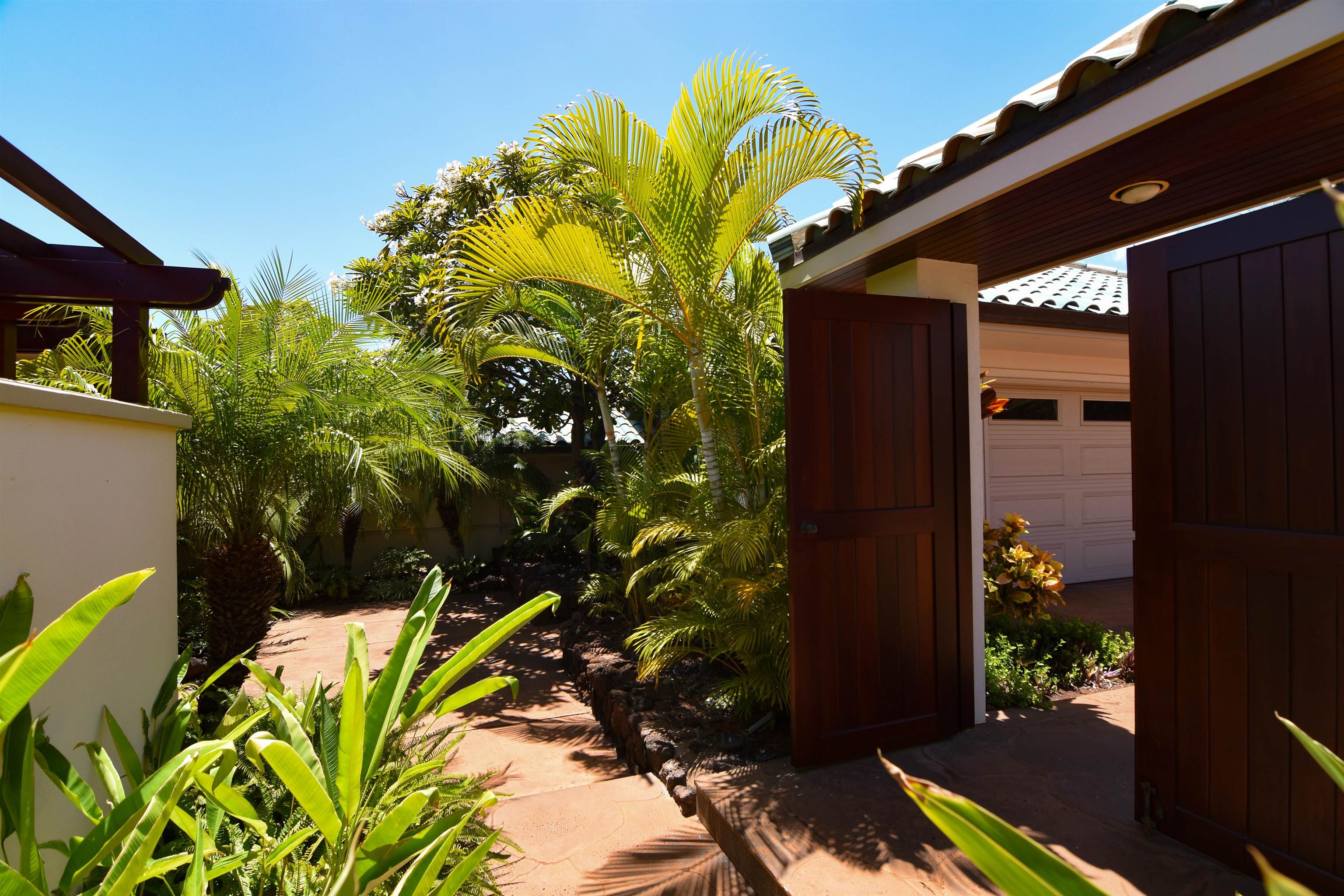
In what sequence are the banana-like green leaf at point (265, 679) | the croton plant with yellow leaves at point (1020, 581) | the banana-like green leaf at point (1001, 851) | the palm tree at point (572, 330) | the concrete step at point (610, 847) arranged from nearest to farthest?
the banana-like green leaf at point (1001, 851), the banana-like green leaf at point (265, 679), the concrete step at point (610, 847), the croton plant with yellow leaves at point (1020, 581), the palm tree at point (572, 330)

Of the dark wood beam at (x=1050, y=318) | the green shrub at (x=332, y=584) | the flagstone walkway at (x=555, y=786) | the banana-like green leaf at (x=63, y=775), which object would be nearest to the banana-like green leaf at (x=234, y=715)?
the banana-like green leaf at (x=63, y=775)

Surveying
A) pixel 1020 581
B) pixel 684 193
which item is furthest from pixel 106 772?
pixel 1020 581

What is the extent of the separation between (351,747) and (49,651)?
0.53m

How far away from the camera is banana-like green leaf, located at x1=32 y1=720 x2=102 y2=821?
1.55 meters

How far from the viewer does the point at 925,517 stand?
343cm

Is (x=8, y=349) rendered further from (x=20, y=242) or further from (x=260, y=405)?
(x=20, y=242)

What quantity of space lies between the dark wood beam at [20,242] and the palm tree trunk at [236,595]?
2055 mm

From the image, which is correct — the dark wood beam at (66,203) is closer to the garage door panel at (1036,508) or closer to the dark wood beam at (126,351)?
the dark wood beam at (126,351)

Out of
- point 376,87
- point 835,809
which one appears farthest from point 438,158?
point 835,809

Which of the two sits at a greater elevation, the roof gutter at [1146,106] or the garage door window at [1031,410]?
the roof gutter at [1146,106]

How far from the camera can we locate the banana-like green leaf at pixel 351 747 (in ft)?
4.24

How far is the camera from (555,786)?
371cm

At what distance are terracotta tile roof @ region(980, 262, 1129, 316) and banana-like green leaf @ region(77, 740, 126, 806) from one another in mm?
4746

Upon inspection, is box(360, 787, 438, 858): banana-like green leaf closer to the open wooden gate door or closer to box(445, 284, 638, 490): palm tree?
the open wooden gate door
